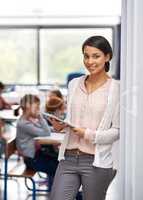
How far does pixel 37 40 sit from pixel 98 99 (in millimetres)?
2817

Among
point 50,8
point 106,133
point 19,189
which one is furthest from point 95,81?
point 50,8

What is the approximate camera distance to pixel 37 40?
188 inches

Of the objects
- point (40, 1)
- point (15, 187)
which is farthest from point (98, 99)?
point (40, 1)

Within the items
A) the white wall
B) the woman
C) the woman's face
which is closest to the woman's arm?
the woman

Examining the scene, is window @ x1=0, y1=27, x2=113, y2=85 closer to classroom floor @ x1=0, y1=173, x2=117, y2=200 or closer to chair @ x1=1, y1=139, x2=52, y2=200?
chair @ x1=1, y1=139, x2=52, y2=200

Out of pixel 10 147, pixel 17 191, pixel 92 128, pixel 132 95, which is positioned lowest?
pixel 17 191

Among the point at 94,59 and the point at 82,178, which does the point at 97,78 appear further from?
the point at 82,178

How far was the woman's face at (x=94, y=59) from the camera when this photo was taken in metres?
2.09

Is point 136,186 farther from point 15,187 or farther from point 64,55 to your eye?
point 15,187

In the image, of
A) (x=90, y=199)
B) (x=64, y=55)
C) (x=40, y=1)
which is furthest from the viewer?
(x=40, y=1)

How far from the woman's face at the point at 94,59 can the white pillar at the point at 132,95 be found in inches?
4.0

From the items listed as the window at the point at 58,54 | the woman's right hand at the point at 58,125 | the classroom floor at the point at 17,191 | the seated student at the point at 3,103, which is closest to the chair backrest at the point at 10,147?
the classroom floor at the point at 17,191

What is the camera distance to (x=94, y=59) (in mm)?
2092

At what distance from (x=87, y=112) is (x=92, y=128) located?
0.08 meters
